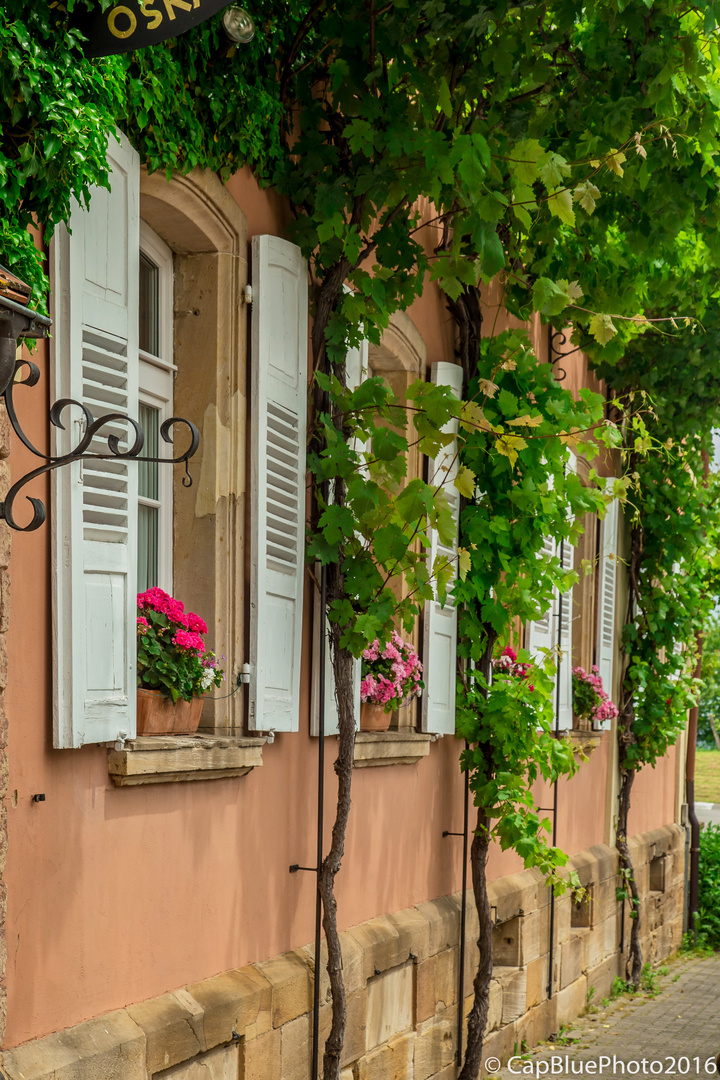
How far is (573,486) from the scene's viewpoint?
6.67 m

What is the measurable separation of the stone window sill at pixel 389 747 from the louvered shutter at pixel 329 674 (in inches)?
9.0

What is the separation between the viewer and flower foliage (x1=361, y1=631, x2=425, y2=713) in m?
6.11

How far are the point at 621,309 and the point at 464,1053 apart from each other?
4.18 metres

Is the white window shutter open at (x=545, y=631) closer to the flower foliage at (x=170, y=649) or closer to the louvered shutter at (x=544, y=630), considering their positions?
the louvered shutter at (x=544, y=630)

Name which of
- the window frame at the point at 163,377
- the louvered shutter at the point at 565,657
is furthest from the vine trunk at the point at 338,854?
the louvered shutter at the point at 565,657

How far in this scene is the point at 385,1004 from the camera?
19.9 feet

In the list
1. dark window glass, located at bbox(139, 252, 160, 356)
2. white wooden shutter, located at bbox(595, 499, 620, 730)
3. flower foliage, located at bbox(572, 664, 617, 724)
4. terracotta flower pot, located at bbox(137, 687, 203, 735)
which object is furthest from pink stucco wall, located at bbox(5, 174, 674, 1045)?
white wooden shutter, located at bbox(595, 499, 620, 730)

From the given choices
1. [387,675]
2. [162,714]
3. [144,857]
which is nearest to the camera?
[144,857]

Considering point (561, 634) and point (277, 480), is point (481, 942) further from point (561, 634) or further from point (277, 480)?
point (277, 480)

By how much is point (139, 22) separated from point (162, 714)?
2.20m

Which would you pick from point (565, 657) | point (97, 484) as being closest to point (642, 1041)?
point (565, 657)

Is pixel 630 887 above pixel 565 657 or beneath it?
beneath

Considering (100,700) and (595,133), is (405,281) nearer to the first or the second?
(595,133)

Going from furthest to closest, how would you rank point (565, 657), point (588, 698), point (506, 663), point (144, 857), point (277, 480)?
point (588, 698)
point (565, 657)
point (506, 663)
point (277, 480)
point (144, 857)
